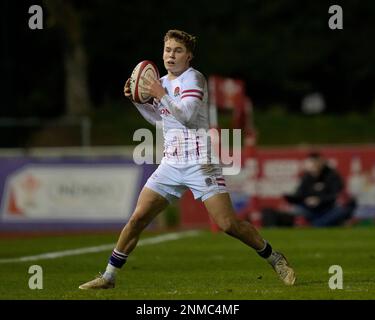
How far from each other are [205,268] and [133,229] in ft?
9.56

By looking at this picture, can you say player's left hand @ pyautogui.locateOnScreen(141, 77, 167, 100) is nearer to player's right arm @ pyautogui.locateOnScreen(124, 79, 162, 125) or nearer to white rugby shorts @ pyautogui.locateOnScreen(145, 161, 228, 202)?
player's right arm @ pyautogui.locateOnScreen(124, 79, 162, 125)

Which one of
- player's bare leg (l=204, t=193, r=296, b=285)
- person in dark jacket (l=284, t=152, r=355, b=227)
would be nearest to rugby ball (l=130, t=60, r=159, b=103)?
player's bare leg (l=204, t=193, r=296, b=285)

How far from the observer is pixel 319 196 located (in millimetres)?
22594

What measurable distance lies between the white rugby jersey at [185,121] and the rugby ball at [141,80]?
110 mm

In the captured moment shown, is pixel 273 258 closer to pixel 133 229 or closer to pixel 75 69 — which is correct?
pixel 133 229

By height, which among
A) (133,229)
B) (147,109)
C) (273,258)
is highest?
(147,109)

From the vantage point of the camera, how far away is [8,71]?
94.5 ft

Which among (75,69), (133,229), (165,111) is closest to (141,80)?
(165,111)

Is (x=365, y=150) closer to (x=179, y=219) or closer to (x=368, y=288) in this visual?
(x=179, y=219)

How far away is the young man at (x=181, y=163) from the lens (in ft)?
34.9

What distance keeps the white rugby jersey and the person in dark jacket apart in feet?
39.4

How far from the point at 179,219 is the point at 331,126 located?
1350 cm

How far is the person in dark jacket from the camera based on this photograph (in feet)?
74.4

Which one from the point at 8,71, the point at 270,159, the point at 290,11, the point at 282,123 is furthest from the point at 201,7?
the point at 270,159
